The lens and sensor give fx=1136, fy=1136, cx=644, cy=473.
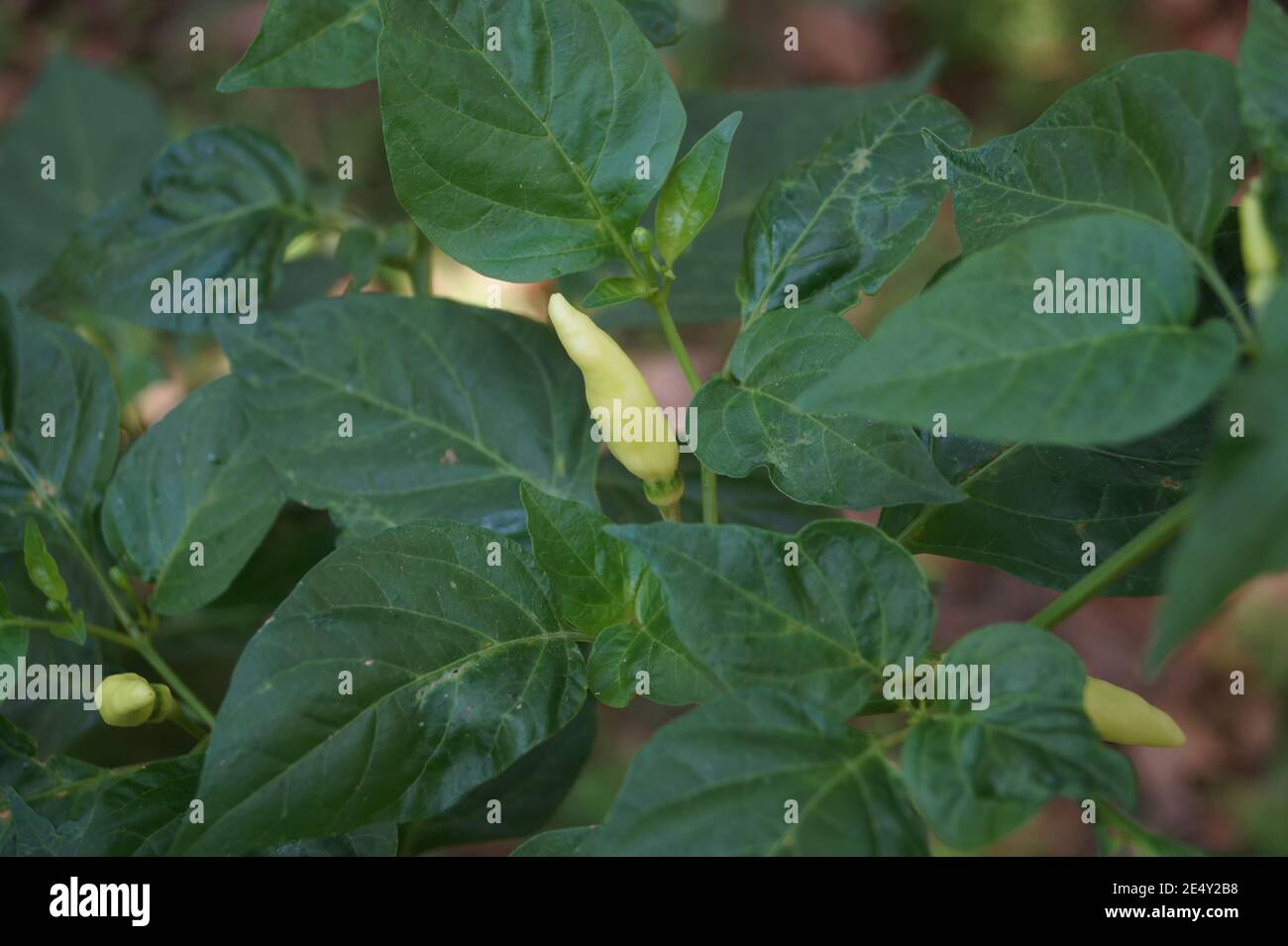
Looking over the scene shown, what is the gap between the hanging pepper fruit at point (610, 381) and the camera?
622mm

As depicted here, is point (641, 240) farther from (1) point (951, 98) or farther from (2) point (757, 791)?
(1) point (951, 98)

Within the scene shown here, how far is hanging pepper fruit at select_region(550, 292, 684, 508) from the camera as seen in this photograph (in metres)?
0.62

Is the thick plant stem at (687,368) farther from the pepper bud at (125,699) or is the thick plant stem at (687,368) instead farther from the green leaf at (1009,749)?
the pepper bud at (125,699)

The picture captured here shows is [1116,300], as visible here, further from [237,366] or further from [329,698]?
[237,366]

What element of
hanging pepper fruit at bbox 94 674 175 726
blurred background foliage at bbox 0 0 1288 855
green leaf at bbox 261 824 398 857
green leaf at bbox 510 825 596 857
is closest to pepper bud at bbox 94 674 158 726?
hanging pepper fruit at bbox 94 674 175 726

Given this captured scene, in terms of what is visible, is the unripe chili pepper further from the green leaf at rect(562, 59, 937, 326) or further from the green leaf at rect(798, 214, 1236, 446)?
the green leaf at rect(562, 59, 937, 326)

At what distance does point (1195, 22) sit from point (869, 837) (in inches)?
87.3

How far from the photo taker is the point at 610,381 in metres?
0.63

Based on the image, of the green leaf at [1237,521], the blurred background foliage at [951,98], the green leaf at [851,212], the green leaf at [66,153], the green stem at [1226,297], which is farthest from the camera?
the blurred background foliage at [951,98]

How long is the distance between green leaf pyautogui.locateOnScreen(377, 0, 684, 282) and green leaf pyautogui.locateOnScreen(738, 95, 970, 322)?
10cm

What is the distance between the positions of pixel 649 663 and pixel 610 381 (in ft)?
0.51

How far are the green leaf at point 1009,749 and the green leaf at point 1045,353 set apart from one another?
118 mm

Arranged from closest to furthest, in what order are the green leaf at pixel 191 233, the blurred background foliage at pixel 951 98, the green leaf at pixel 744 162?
the green leaf at pixel 191 233
the green leaf at pixel 744 162
the blurred background foliage at pixel 951 98

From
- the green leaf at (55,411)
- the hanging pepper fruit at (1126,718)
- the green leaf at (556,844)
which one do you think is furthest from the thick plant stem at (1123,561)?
the green leaf at (55,411)
